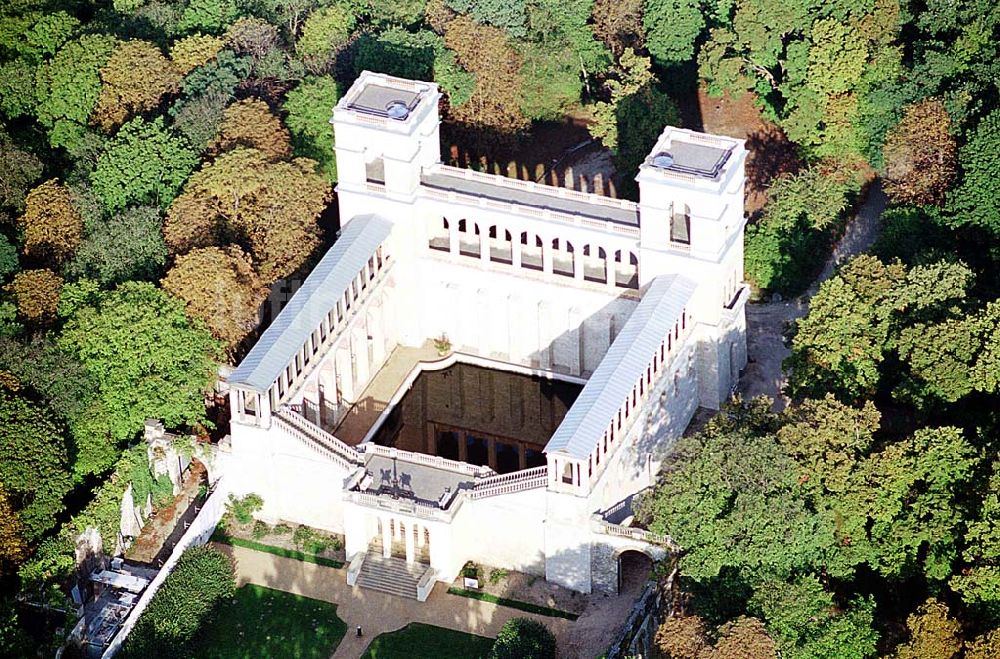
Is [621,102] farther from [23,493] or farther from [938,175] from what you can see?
[23,493]

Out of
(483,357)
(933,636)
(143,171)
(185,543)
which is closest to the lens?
(933,636)

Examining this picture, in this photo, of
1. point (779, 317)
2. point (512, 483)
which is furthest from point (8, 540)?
point (779, 317)

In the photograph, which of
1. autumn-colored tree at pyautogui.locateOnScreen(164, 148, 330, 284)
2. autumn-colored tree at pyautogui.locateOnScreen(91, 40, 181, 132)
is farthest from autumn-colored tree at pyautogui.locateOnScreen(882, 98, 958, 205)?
autumn-colored tree at pyautogui.locateOnScreen(91, 40, 181, 132)

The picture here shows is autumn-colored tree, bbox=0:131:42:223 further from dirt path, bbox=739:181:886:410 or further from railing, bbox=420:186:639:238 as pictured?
dirt path, bbox=739:181:886:410

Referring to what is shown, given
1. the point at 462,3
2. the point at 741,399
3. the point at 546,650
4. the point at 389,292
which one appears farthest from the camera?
the point at 462,3

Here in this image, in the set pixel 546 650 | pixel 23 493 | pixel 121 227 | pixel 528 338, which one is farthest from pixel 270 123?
pixel 546 650

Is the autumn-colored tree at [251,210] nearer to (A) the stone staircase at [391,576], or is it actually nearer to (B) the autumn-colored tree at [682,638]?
(A) the stone staircase at [391,576]

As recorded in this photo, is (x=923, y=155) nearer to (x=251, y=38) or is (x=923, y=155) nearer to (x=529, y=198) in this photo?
(x=529, y=198)
